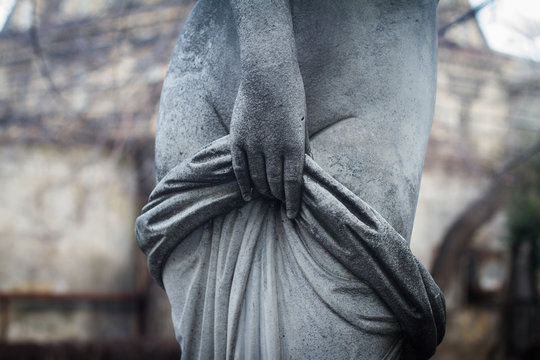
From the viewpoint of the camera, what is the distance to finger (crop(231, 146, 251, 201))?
1477 mm

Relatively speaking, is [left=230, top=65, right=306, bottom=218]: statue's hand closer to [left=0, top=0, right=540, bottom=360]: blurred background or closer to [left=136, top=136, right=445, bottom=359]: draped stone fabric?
[left=136, top=136, right=445, bottom=359]: draped stone fabric

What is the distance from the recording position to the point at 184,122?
1.70m

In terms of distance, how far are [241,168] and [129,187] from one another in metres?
6.64

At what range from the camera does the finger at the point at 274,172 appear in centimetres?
145

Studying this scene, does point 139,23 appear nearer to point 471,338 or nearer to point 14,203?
point 14,203

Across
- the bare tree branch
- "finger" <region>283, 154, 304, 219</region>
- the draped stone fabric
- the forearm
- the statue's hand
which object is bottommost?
the bare tree branch

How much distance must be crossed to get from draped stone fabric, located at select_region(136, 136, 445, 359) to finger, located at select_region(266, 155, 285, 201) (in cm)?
8

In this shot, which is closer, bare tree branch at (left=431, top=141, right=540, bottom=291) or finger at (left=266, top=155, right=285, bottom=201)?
finger at (left=266, top=155, right=285, bottom=201)

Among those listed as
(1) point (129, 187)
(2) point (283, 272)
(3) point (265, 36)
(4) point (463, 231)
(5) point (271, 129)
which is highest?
(3) point (265, 36)

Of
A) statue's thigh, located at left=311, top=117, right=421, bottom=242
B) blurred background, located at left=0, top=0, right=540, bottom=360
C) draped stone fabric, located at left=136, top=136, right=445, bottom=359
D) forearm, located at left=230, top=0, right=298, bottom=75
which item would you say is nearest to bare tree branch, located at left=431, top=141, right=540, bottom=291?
blurred background, located at left=0, top=0, right=540, bottom=360

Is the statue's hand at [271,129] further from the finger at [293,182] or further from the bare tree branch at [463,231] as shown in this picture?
the bare tree branch at [463,231]

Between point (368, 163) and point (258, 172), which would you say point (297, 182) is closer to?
point (258, 172)

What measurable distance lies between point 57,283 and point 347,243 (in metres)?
6.80

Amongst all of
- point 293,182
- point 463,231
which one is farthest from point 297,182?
point 463,231
